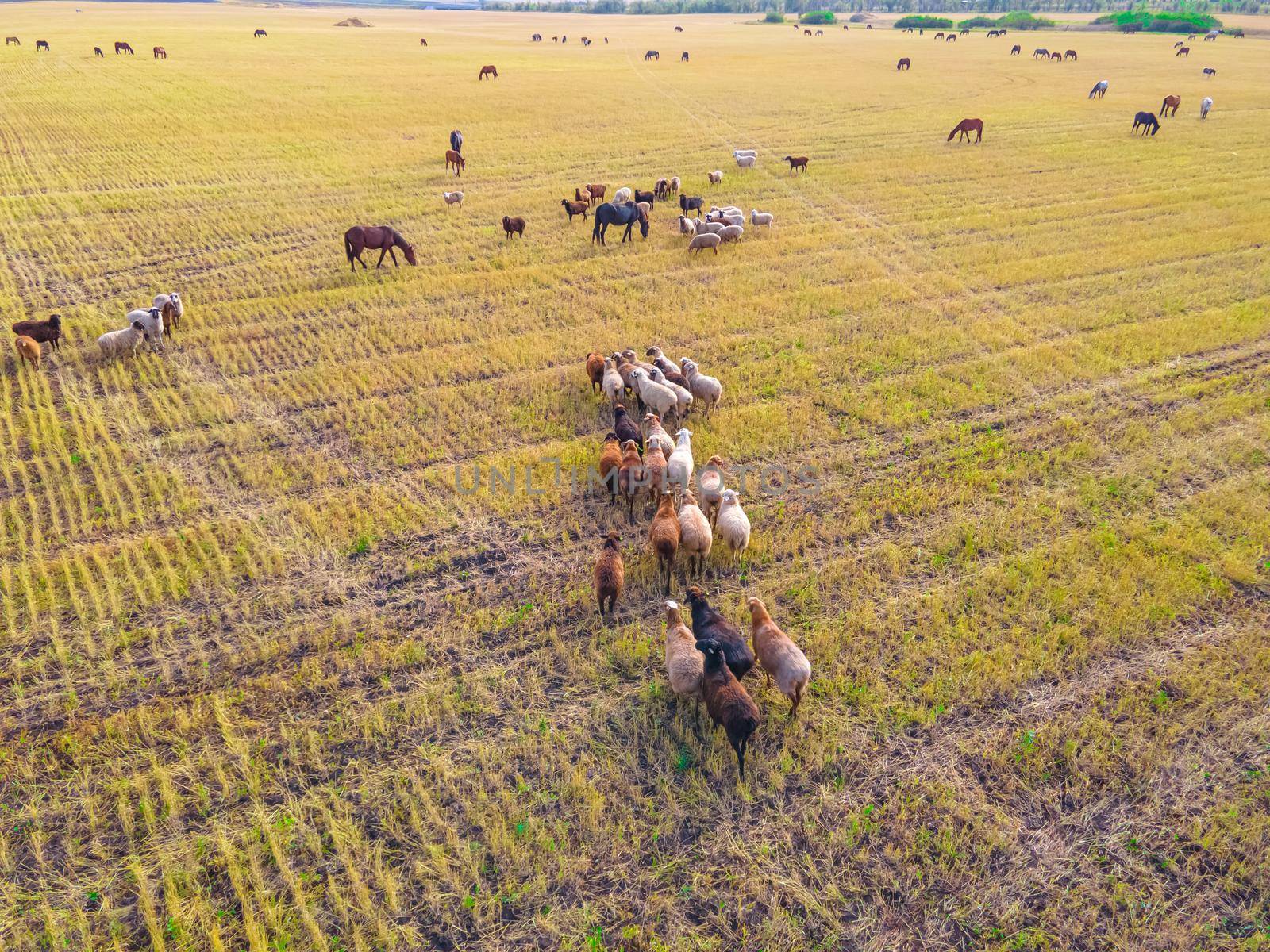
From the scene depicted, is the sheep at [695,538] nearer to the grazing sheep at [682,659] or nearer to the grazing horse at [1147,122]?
the grazing sheep at [682,659]

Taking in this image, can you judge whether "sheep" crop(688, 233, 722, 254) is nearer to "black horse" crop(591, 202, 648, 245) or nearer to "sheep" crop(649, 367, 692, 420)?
"black horse" crop(591, 202, 648, 245)

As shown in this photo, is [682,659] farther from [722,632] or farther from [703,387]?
[703,387]

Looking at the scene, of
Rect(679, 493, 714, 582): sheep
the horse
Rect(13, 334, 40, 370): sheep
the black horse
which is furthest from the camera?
the black horse

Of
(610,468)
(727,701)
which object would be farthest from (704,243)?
(727,701)

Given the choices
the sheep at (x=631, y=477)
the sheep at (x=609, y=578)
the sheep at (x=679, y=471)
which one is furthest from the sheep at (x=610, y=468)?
the sheep at (x=609, y=578)

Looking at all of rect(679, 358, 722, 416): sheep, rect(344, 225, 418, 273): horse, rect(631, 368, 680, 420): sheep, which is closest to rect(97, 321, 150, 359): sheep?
rect(344, 225, 418, 273): horse

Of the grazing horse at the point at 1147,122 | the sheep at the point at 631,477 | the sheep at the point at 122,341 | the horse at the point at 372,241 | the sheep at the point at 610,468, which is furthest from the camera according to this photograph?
the grazing horse at the point at 1147,122
